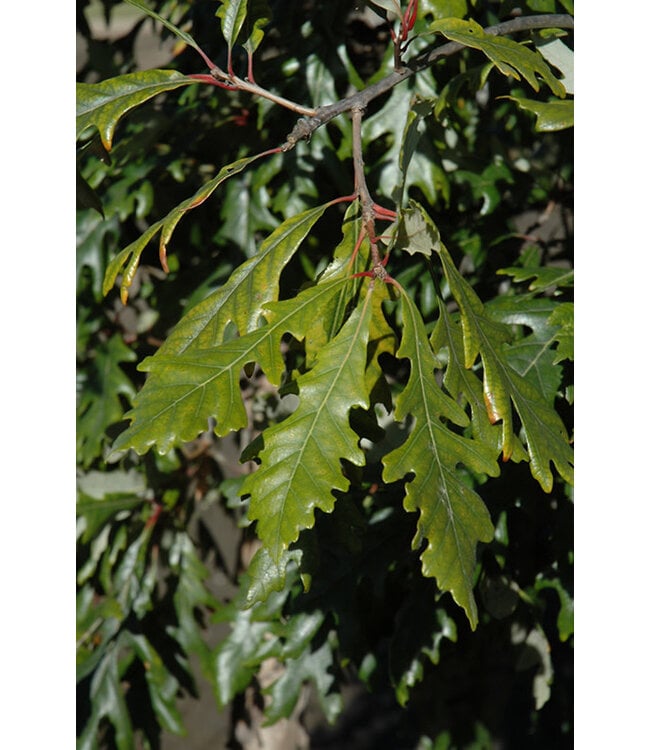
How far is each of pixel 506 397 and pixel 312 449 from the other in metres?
0.24

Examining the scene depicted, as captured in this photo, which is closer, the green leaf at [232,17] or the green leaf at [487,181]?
the green leaf at [232,17]

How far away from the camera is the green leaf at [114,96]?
42.9 inches

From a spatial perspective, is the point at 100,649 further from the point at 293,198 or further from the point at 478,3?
the point at 478,3

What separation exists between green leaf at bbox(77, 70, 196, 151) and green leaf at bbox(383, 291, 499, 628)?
40 centimetres

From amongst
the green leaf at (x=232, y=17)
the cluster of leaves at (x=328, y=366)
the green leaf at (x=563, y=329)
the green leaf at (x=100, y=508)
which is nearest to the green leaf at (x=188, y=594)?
the cluster of leaves at (x=328, y=366)

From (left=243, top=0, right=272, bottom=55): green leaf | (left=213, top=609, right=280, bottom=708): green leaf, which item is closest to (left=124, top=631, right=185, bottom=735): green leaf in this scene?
(left=213, top=609, right=280, bottom=708): green leaf

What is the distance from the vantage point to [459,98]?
1.75 m

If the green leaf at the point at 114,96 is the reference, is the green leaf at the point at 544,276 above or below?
below

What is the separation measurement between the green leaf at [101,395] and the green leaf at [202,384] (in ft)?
2.59

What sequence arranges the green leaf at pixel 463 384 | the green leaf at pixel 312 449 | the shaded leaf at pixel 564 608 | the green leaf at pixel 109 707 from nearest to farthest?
the green leaf at pixel 312 449 < the green leaf at pixel 463 384 < the shaded leaf at pixel 564 608 < the green leaf at pixel 109 707

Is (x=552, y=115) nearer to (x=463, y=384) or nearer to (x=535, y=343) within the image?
(x=463, y=384)

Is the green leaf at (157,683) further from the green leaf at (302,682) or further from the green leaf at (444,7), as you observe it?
the green leaf at (444,7)

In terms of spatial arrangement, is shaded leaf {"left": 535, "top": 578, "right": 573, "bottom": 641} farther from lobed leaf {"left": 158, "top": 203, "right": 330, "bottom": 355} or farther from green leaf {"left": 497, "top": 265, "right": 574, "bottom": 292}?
lobed leaf {"left": 158, "top": 203, "right": 330, "bottom": 355}

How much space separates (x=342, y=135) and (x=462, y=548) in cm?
96
